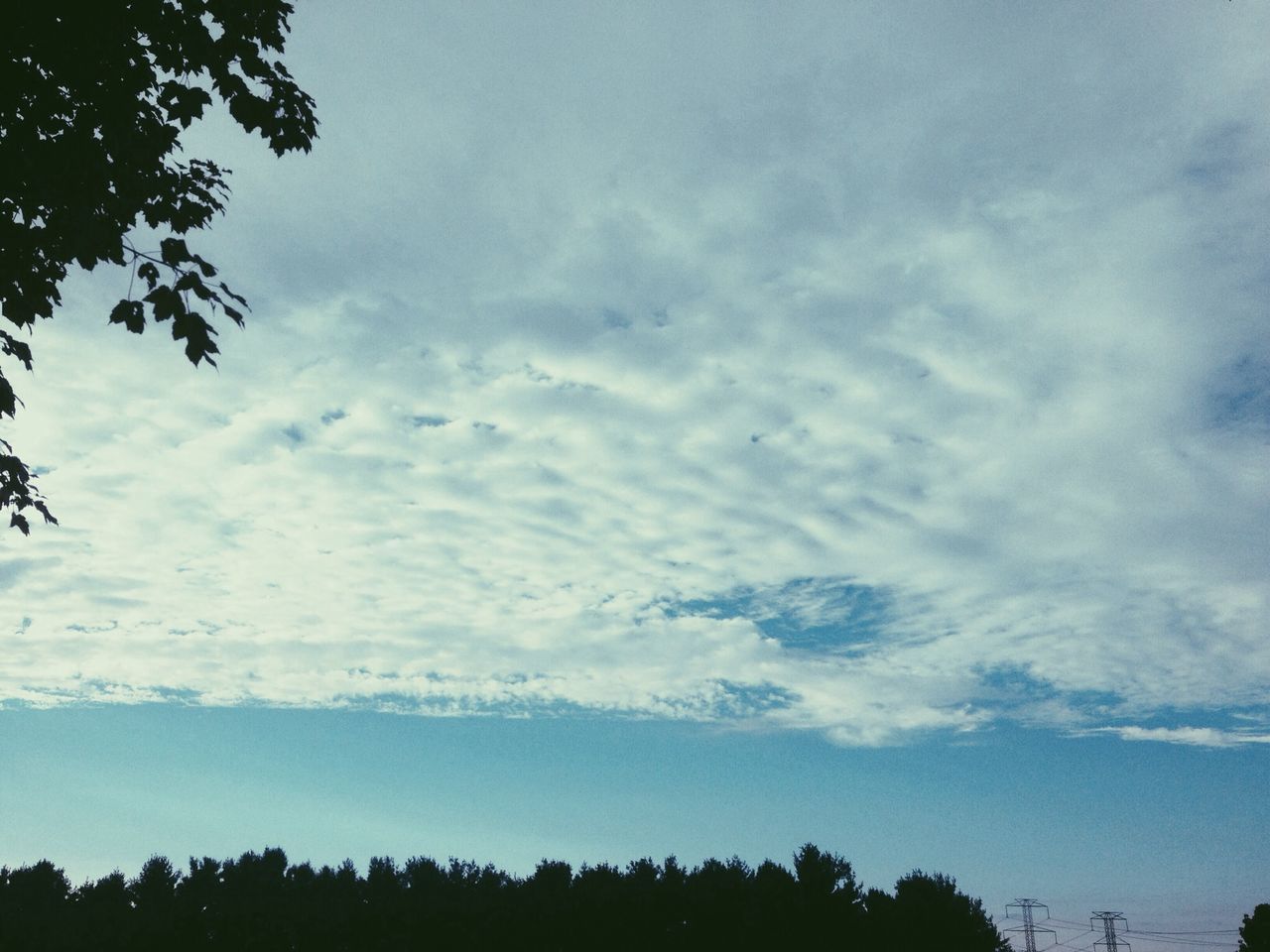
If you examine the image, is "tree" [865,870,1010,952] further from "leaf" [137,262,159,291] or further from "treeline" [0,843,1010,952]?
"leaf" [137,262,159,291]

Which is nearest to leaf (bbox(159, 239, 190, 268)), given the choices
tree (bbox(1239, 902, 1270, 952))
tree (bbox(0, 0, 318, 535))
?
tree (bbox(0, 0, 318, 535))

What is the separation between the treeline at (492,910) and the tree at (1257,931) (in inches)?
1765

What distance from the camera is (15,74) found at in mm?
8602

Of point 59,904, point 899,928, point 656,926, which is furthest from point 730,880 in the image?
point 59,904

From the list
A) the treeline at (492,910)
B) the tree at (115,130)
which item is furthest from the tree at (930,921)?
the tree at (115,130)

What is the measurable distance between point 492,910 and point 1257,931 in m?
61.8

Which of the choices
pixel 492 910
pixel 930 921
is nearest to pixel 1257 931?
pixel 930 921

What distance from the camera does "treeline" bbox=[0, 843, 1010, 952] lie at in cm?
4281

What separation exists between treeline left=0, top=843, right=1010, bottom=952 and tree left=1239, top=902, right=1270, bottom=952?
44843mm

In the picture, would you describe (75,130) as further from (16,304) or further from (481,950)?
(481,950)

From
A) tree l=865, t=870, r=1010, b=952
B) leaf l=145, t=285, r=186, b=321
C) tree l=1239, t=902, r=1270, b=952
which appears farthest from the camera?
tree l=1239, t=902, r=1270, b=952

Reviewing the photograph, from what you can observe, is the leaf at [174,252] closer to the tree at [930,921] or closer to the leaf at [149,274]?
the leaf at [149,274]

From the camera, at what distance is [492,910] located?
4838cm

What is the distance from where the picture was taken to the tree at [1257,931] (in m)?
70.9
